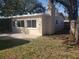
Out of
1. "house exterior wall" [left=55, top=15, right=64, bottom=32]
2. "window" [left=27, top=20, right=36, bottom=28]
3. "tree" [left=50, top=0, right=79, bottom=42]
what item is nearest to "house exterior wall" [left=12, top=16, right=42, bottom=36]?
"window" [left=27, top=20, right=36, bottom=28]

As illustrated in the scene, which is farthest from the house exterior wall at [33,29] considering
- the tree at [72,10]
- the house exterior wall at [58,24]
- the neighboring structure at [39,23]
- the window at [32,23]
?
the tree at [72,10]

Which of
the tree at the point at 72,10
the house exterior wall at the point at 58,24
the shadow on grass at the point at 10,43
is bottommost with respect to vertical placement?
the shadow on grass at the point at 10,43

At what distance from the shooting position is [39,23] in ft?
76.3

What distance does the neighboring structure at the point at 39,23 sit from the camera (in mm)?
23047

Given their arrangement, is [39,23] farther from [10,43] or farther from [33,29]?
[10,43]

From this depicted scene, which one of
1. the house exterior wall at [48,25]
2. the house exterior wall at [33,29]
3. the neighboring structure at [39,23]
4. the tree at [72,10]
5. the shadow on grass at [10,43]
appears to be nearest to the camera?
the shadow on grass at [10,43]

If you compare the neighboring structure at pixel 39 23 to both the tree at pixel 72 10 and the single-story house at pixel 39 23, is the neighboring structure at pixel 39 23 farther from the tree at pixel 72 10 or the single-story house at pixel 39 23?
the tree at pixel 72 10

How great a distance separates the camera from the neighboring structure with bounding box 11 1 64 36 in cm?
2305

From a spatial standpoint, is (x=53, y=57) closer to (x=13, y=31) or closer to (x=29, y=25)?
(x=29, y=25)

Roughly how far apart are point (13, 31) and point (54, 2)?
11.5 m

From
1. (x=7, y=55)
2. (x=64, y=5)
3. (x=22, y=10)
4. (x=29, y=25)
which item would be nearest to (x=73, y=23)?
(x=64, y=5)

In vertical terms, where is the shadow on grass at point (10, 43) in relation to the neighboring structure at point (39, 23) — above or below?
below

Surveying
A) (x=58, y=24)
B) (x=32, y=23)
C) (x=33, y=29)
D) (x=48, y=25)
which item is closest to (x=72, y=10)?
(x=48, y=25)

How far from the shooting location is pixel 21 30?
88.5 feet
